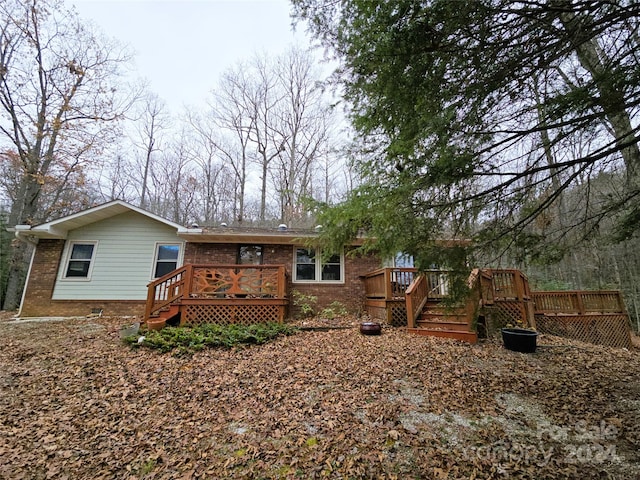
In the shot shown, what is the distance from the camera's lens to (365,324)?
672cm

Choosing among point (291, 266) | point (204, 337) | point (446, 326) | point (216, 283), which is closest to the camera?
point (204, 337)

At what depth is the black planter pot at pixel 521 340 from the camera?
17.9 feet

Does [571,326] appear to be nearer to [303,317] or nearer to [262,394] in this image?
[303,317]

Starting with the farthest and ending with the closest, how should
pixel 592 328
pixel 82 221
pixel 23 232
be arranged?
pixel 82 221
pixel 23 232
pixel 592 328

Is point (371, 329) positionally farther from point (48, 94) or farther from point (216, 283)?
point (48, 94)

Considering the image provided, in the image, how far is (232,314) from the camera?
24.8ft

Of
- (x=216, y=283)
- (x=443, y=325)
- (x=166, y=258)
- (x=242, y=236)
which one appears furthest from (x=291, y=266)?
(x=443, y=325)

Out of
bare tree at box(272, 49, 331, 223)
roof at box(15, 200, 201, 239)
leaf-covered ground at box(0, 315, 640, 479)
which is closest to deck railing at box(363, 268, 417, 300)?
leaf-covered ground at box(0, 315, 640, 479)

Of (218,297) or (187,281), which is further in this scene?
(218,297)

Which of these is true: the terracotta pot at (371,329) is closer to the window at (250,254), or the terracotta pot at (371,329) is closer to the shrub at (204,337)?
the shrub at (204,337)

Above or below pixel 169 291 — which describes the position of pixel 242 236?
above

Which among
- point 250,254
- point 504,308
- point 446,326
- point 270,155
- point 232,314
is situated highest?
point 270,155

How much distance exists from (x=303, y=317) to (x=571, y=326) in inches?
327

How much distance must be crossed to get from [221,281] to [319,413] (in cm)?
526
